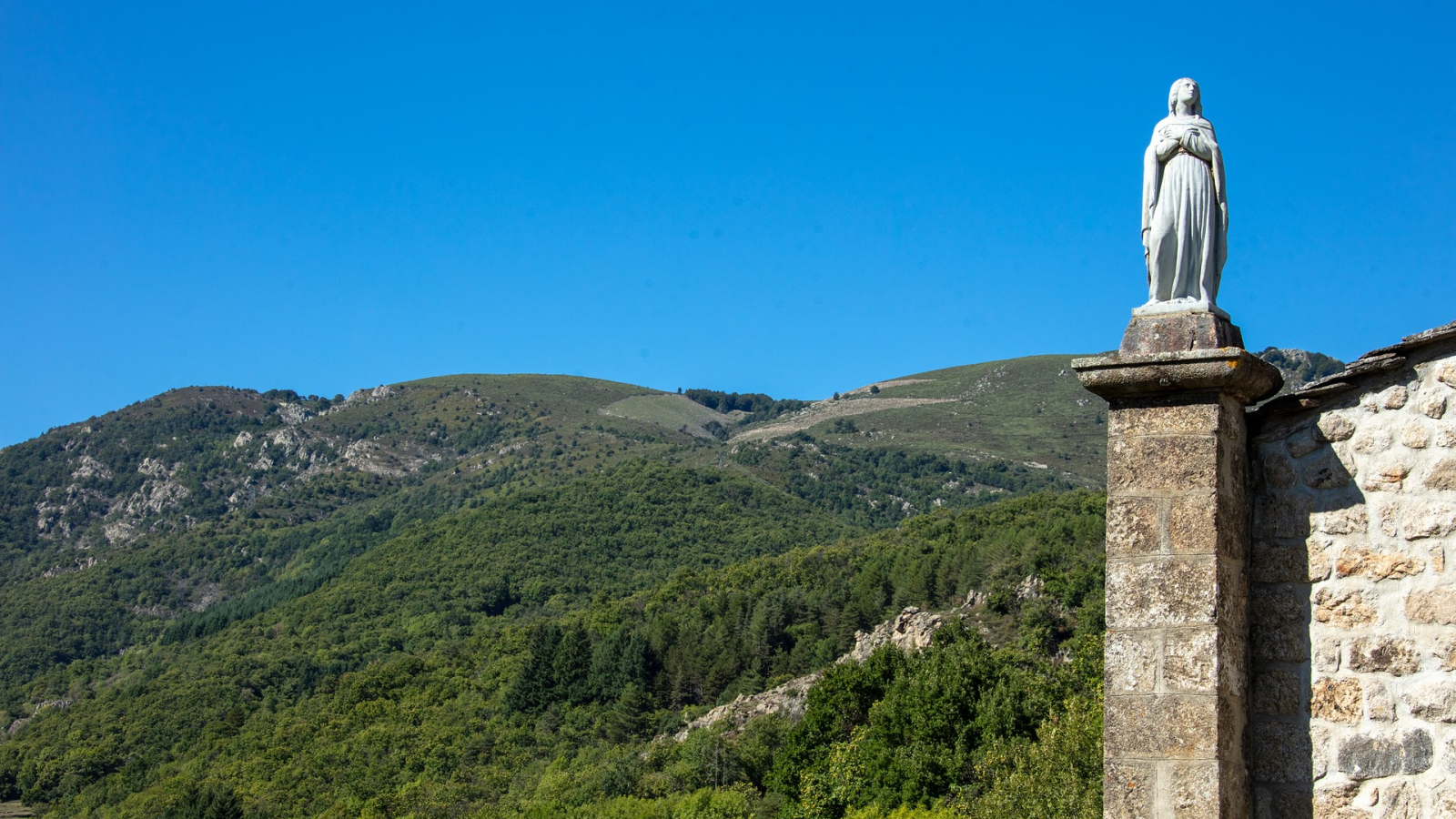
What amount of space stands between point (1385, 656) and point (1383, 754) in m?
0.41

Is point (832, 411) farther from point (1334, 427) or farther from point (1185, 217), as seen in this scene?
point (1334, 427)

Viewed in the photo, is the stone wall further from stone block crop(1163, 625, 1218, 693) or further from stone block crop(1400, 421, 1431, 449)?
stone block crop(1163, 625, 1218, 693)

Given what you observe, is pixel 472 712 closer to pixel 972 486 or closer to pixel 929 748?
pixel 929 748

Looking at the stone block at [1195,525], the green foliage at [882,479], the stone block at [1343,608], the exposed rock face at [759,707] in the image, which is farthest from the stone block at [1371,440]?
the green foliage at [882,479]

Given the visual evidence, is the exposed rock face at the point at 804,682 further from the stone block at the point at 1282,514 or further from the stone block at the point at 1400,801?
the stone block at the point at 1400,801

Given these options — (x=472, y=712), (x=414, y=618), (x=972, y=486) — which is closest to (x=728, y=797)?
(x=472, y=712)

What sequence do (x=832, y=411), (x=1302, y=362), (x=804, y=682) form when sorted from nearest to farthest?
(x=804, y=682) → (x=1302, y=362) → (x=832, y=411)

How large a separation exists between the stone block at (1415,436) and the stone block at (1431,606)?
0.63m

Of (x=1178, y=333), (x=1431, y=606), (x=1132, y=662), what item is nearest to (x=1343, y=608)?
(x=1431, y=606)

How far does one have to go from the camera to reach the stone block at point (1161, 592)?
6234mm

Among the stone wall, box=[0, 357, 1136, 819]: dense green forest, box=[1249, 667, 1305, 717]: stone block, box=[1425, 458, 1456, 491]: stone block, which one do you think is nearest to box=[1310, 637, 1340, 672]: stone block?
the stone wall

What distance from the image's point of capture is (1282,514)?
258 inches

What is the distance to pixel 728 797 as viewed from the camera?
46.0 metres

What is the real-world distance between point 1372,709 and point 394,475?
171 m
